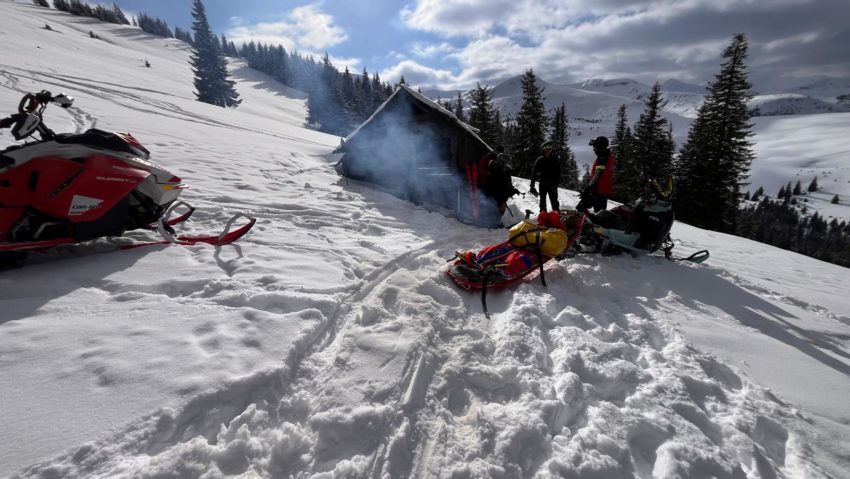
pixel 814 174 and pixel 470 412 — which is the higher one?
pixel 814 174

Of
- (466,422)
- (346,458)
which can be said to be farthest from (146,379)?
(466,422)

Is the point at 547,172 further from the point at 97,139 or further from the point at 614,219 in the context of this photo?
the point at 97,139

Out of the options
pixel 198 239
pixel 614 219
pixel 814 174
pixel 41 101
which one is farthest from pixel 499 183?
pixel 814 174

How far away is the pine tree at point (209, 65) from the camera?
3609cm

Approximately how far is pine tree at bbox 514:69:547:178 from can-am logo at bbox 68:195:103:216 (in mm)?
26826

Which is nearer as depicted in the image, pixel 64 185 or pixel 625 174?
pixel 64 185

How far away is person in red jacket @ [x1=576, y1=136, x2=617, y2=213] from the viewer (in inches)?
261

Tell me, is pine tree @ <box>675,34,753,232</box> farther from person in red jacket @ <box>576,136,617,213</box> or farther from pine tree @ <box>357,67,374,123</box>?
pine tree @ <box>357,67,374,123</box>

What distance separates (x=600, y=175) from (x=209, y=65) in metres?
44.2

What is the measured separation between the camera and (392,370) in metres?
2.72

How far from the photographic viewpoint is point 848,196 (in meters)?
138

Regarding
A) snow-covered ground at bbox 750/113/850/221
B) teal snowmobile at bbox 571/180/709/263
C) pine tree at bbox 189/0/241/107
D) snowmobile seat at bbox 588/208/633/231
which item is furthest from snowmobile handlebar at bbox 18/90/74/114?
snow-covered ground at bbox 750/113/850/221

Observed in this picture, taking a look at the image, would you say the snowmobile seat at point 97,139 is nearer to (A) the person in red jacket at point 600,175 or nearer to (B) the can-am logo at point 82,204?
(B) the can-am logo at point 82,204

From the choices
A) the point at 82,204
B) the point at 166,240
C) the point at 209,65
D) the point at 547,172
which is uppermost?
the point at 209,65
